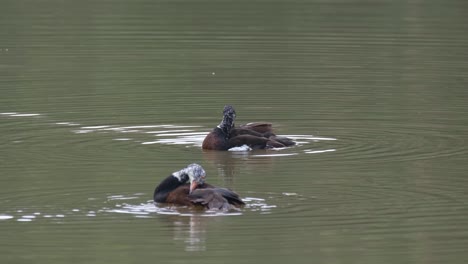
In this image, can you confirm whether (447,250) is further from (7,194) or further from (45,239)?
(7,194)

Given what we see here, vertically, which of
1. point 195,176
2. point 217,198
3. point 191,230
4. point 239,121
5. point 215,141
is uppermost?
point 239,121

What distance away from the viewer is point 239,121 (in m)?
20.9

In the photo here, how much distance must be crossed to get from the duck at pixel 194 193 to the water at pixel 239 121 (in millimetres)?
136

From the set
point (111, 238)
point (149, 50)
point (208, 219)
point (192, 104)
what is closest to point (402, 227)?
point (208, 219)

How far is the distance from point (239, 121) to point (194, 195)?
706cm

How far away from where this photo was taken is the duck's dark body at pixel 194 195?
13.7 m

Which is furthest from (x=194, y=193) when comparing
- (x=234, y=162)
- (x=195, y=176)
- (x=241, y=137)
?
(x=241, y=137)

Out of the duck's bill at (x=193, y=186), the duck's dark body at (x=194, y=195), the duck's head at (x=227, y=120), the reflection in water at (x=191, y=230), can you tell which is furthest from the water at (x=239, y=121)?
the duck's head at (x=227, y=120)

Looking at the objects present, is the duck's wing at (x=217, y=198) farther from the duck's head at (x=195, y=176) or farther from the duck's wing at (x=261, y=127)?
the duck's wing at (x=261, y=127)

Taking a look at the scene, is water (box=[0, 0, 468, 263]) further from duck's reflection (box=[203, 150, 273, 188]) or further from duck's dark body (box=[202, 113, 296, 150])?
duck's dark body (box=[202, 113, 296, 150])

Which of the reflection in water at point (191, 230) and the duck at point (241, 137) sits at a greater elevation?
the duck at point (241, 137)

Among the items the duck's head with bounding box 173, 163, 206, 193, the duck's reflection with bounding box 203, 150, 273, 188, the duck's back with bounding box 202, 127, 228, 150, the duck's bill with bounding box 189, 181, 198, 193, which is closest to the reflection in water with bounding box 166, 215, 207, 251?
the duck's bill with bounding box 189, 181, 198, 193

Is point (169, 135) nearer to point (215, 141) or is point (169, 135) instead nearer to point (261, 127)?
point (215, 141)

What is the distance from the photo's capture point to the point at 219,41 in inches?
1167
